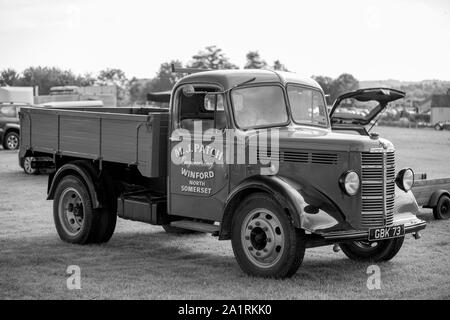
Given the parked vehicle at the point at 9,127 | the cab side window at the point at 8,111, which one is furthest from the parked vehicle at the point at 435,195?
the cab side window at the point at 8,111

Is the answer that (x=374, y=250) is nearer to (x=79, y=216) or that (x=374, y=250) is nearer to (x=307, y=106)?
(x=307, y=106)

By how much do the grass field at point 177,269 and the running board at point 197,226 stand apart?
1.41ft

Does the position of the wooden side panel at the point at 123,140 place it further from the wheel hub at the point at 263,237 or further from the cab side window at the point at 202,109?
the wheel hub at the point at 263,237

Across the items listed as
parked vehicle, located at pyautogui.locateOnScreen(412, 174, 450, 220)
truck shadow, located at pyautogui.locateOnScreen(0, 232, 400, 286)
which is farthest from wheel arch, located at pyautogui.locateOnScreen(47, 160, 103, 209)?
parked vehicle, located at pyautogui.locateOnScreen(412, 174, 450, 220)

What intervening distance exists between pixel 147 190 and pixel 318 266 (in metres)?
2.52

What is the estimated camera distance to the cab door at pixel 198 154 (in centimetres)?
809

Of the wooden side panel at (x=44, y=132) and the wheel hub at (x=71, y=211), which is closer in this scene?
the wheel hub at (x=71, y=211)

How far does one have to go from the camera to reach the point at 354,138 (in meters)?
7.51

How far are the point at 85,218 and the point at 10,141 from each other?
18540mm

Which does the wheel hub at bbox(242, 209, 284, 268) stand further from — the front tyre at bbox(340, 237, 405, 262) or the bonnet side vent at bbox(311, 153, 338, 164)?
the front tyre at bbox(340, 237, 405, 262)

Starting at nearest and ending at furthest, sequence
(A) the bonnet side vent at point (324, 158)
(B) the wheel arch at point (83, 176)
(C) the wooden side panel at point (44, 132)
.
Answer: (A) the bonnet side vent at point (324, 158) → (B) the wheel arch at point (83, 176) → (C) the wooden side panel at point (44, 132)

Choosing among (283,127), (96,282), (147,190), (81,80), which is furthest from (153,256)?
(81,80)
